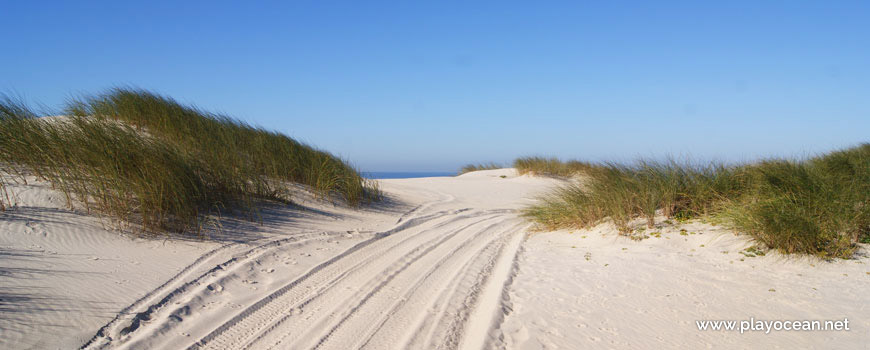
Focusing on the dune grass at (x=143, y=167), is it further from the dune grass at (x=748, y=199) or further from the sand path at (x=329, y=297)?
the dune grass at (x=748, y=199)

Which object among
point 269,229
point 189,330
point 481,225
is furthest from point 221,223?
point 481,225

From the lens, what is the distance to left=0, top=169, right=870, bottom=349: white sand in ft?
9.43

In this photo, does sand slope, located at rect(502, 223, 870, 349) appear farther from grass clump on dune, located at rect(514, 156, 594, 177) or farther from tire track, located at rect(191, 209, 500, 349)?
grass clump on dune, located at rect(514, 156, 594, 177)

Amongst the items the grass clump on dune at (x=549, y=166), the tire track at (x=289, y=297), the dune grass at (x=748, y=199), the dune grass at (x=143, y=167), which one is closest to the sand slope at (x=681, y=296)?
the dune grass at (x=748, y=199)

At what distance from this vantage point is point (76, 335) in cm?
269

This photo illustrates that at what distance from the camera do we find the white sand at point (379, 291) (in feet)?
9.43

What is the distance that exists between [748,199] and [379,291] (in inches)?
172

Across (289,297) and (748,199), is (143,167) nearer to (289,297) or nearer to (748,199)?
(289,297)

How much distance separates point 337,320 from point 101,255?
2.38 metres

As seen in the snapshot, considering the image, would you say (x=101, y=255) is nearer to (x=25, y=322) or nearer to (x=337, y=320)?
(x=25, y=322)

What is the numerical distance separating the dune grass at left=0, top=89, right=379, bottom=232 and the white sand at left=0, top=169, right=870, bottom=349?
0.32 meters

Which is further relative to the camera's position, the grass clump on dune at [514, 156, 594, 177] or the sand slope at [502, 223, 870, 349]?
the grass clump on dune at [514, 156, 594, 177]

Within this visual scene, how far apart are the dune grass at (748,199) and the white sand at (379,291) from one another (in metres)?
0.30

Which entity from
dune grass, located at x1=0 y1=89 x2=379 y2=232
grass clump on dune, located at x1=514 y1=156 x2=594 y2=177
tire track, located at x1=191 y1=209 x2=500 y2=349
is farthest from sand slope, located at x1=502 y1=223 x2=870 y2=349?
grass clump on dune, located at x1=514 y1=156 x2=594 y2=177
